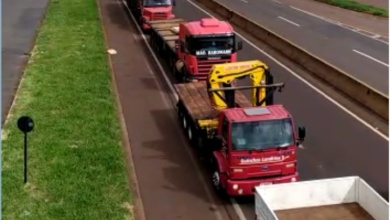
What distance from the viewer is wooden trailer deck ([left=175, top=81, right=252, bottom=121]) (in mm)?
20938

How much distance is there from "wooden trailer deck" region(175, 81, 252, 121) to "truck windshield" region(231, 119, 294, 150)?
349 centimetres

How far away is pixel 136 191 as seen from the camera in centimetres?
1797

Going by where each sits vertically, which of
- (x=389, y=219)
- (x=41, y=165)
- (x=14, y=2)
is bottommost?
(x=14, y=2)

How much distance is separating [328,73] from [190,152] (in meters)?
10.2

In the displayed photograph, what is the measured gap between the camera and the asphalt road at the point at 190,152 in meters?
17.7

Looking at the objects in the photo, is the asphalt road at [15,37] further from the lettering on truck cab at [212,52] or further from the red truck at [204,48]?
the lettering on truck cab at [212,52]

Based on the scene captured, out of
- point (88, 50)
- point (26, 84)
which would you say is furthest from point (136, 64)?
point (26, 84)

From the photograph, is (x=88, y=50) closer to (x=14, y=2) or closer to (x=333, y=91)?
(x=333, y=91)

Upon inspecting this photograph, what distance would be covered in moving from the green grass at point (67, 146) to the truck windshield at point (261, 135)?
280 centimetres

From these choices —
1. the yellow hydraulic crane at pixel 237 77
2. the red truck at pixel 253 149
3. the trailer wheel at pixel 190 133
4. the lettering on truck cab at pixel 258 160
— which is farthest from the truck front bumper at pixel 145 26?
the lettering on truck cab at pixel 258 160

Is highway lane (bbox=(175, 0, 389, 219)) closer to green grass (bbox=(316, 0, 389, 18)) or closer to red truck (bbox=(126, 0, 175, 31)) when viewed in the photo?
red truck (bbox=(126, 0, 175, 31))

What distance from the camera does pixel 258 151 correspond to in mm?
16703

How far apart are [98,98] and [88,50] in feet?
32.8

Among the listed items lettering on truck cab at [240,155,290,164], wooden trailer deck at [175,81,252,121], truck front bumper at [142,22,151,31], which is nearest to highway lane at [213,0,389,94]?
truck front bumper at [142,22,151,31]
